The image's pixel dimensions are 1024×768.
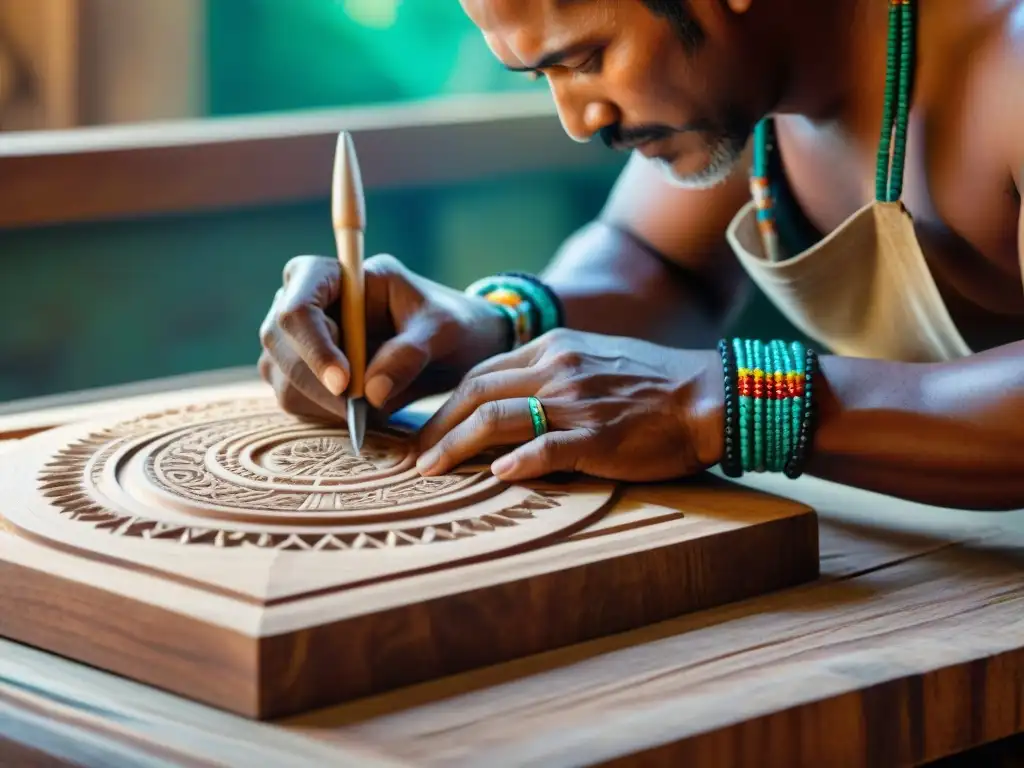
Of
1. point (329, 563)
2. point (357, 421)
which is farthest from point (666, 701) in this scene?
point (357, 421)

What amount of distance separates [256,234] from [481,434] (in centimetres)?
121

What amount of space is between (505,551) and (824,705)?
22 cm

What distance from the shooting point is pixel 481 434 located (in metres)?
1.04

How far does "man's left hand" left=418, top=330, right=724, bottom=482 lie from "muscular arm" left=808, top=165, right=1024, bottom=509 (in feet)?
0.31

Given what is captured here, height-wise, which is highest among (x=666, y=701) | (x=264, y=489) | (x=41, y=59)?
(x=41, y=59)

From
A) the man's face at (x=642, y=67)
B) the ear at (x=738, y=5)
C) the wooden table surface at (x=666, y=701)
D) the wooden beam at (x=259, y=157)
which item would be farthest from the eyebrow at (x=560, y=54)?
the wooden beam at (x=259, y=157)

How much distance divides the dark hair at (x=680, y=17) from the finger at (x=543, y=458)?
1.22 ft

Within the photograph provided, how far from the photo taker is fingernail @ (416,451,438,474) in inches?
40.5

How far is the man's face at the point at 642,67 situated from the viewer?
1118mm

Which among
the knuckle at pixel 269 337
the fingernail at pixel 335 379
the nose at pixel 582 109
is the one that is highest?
the nose at pixel 582 109

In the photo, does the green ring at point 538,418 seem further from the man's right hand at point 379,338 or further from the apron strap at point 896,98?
the apron strap at point 896,98

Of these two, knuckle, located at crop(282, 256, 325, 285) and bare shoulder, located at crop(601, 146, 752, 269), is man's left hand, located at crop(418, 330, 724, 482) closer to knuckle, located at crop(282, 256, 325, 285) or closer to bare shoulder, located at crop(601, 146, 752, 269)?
knuckle, located at crop(282, 256, 325, 285)

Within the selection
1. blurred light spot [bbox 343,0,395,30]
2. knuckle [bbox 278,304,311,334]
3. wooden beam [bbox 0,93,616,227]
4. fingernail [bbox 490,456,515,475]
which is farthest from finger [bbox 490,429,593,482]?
blurred light spot [bbox 343,0,395,30]

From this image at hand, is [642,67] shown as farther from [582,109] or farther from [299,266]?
[299,266]
